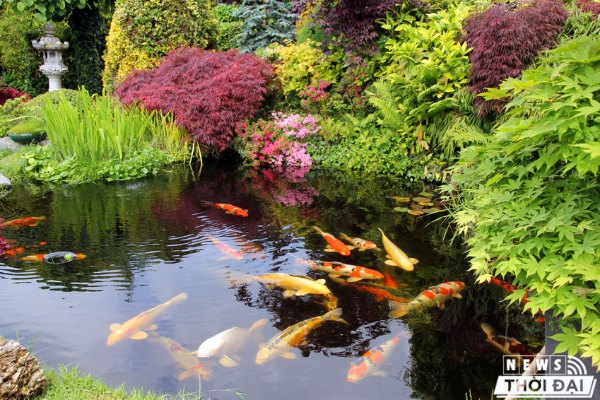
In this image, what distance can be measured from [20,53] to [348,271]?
1225 cm

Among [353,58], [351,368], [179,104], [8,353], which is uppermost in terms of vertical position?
[353,58]

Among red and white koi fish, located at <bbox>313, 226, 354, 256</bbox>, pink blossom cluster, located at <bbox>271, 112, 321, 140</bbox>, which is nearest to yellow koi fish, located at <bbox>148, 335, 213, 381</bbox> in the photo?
red and white koi fish, located at <bbox>313, 226, 354, 256</bbox>

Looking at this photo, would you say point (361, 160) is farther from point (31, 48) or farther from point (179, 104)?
point (31, 48)

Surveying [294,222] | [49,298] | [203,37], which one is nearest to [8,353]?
[49,298]

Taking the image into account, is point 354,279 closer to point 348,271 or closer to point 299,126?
point 348,271

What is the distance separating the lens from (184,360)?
3.25 meters

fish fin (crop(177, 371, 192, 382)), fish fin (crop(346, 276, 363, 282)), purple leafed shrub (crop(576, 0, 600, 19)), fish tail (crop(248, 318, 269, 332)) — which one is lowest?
fish fin (crop(177, 371, 192, 382))

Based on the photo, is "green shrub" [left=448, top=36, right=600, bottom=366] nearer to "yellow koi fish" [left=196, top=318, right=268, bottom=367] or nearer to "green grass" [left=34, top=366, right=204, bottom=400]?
"yellow koi fish" [left=196, top=318, right=268, bottom=367]

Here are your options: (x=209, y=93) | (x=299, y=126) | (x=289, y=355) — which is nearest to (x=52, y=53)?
(x=209, y=93)

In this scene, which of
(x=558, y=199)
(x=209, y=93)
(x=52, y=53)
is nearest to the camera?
(x=558, y=199)

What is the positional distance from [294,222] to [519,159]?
3449 mm

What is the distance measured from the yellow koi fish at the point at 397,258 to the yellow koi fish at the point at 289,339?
1.02 meters

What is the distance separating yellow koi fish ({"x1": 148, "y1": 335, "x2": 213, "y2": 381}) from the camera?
3.12m

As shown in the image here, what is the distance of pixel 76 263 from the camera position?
4621mm
